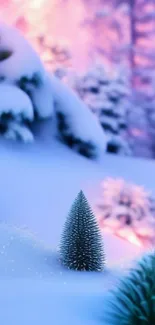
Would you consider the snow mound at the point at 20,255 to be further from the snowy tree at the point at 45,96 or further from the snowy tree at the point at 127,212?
the snowy tree at the point at 45,96

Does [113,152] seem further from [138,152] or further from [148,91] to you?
[148,91]

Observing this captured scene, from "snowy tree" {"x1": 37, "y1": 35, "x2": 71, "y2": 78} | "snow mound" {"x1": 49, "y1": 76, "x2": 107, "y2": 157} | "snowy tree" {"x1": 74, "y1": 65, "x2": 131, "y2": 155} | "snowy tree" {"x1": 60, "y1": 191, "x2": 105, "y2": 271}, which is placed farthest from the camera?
"snowy tree" {"x1": 37, "y1": 35, "x2": 71, "y2": 78}

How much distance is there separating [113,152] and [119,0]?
8.25 meters

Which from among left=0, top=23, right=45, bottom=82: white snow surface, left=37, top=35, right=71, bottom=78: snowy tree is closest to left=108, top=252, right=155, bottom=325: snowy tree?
left=0, top=23, right=45, bottom=82: white snow surface

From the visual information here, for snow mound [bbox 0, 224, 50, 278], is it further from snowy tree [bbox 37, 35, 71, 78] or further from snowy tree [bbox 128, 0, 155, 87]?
snowy tree [bbox 128, 0, 155, 87]

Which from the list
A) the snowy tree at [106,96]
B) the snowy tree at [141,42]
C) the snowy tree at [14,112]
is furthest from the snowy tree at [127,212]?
the snowy tree at [141,42]

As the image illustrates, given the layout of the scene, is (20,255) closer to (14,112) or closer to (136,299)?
(136,299)

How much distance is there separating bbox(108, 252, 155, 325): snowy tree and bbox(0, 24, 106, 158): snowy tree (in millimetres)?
4810

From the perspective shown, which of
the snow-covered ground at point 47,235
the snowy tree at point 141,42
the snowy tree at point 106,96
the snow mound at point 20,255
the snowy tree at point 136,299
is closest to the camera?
the snowy tree at point 136,299

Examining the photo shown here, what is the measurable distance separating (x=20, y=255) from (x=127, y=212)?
290 cm

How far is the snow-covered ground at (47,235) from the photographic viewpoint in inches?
146

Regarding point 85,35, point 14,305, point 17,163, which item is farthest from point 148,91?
point 14,305

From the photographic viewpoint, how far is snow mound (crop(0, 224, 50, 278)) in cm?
478

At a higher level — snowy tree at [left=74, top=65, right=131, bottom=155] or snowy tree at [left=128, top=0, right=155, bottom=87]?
snowy tree at [left=128, top=0, right=155, bottom=87]
